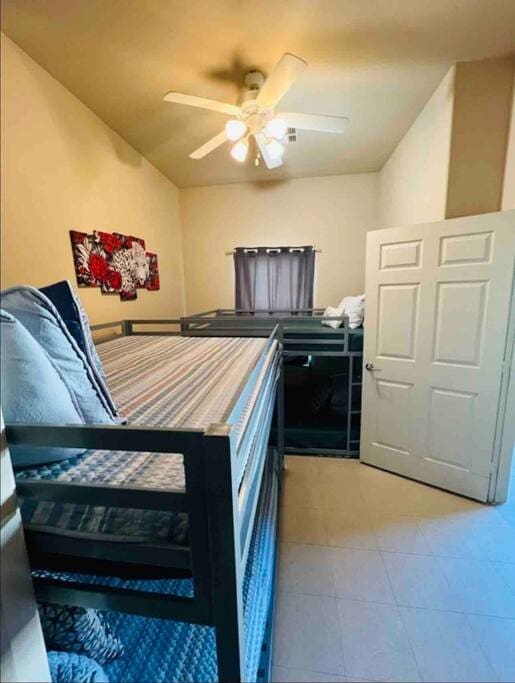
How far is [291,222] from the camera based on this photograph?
4.04 metres

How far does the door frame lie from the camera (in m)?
1.87

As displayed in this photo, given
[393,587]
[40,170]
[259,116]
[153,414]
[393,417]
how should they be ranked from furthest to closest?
1. [393,417]
2. [259,116]
3. [393,587]
4. [153,414]
5. [40,170]

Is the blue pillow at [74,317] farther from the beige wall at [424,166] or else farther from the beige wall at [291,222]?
the beige wall at [291,222]

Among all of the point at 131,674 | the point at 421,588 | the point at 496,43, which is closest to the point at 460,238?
the point at 496,43

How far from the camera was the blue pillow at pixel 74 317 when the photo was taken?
728 mm

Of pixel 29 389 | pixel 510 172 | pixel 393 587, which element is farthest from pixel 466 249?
pixel 29 389

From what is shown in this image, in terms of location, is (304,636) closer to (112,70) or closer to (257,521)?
(257,521)

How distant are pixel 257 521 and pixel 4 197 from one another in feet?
5.82

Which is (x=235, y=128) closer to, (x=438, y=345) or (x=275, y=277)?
(x=438, y=345)

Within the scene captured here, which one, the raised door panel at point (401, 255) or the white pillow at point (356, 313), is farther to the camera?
the white pillow at point (356, 313)

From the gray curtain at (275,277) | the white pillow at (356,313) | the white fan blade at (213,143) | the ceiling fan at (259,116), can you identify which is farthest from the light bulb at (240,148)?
the gray curtain at (275,277)

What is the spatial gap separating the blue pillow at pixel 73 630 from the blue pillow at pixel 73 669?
0.06 feet

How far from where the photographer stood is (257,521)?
170 cm

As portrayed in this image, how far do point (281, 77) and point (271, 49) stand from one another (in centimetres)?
42
